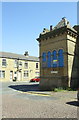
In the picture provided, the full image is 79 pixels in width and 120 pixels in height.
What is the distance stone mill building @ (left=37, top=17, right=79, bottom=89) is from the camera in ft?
51.0

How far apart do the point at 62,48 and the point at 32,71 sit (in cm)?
2720

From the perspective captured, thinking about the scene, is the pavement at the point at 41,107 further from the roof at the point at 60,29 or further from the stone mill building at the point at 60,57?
the roof at the point at 60,29

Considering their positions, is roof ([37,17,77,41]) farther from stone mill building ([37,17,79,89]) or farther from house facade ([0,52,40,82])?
house facade ([0,52,40,82])

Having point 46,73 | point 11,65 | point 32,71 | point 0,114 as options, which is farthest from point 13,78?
point 0,114

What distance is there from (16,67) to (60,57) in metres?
24.1

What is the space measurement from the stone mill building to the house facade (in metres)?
19.9

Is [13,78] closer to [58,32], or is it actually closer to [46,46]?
[46,46]

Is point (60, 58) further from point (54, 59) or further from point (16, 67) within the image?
point (16, 67)

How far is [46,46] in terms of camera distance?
59.5ft

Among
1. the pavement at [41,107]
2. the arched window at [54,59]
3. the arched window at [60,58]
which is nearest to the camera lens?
the pavement at [41,107]

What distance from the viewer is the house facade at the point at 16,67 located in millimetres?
35519

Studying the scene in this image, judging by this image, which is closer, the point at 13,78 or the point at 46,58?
the point at 46,58

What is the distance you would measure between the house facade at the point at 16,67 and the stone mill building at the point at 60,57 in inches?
785

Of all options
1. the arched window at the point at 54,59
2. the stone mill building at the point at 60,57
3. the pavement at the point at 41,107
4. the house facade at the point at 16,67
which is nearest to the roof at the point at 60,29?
the stone mill building at the point at 60,57
